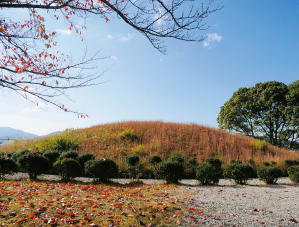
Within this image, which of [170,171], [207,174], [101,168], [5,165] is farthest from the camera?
[5,165]

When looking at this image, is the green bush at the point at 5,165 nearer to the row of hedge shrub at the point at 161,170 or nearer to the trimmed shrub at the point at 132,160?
the row of hedge shrub at the point at 161,170

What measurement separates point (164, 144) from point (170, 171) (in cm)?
527

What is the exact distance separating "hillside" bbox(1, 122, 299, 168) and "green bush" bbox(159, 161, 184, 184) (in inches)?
124

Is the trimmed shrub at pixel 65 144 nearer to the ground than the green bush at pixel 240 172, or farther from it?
farther from it

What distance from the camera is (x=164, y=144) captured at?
1187 cm

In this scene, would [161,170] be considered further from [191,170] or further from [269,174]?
[269,174]

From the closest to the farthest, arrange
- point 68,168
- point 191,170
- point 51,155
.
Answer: point 68,168
point 51,155
point 191,170

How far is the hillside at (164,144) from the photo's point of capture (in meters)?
11.0

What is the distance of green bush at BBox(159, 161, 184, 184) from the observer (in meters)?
6.57

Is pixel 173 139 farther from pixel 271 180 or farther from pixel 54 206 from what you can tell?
pixel 54 206

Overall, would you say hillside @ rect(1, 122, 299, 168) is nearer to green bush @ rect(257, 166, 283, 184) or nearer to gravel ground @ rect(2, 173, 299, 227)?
green bush @ rect(257, 166, 283, 184)

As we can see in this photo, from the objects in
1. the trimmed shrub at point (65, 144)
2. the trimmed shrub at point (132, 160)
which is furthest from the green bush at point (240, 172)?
the trimmed shrub at point (65, 144)

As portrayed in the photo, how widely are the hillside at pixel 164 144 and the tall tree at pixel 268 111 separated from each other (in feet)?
19.2

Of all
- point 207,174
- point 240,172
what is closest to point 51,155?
point 207,174
